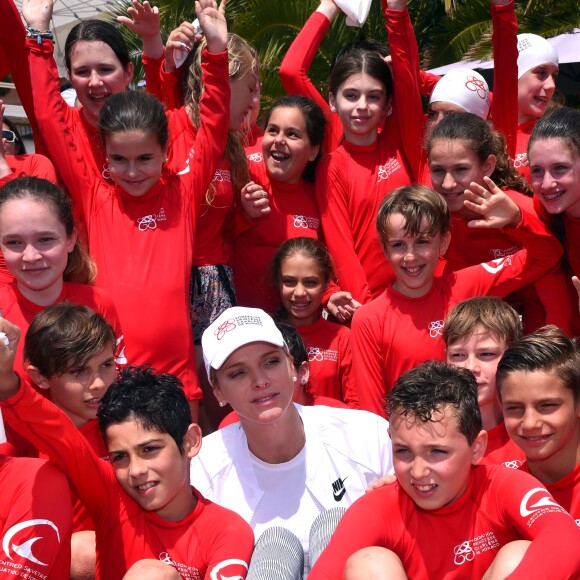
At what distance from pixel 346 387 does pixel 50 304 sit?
170cm

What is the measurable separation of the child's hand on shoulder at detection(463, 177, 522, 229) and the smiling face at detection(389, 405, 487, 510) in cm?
160

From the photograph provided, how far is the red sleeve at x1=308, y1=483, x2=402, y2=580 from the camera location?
3281 mm

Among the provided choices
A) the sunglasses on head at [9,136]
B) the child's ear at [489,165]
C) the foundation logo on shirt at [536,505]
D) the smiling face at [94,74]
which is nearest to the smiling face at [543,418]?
the foundation logo on shirt at [536,505]

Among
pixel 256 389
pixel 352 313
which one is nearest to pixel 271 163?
pixel 352 313

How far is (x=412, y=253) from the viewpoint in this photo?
479cm

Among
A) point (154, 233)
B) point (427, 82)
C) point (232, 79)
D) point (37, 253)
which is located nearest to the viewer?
point (37, 253)

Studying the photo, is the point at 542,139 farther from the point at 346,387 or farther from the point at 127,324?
the point at 127,324

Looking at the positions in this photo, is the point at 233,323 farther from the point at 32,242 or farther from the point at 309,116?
the point at 309,116

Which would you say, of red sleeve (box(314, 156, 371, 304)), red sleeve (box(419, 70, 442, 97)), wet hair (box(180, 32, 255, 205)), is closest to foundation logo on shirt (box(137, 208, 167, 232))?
wet hair (box(180, 32, 255, 205))

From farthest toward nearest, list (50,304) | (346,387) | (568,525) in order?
(346,387)
(50,304)
(568,525)

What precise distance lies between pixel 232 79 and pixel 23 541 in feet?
9.98

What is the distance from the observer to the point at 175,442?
3.66 metres

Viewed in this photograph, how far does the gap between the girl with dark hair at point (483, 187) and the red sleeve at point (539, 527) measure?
1725 millimetres

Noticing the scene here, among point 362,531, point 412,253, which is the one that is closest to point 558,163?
point 412,253
